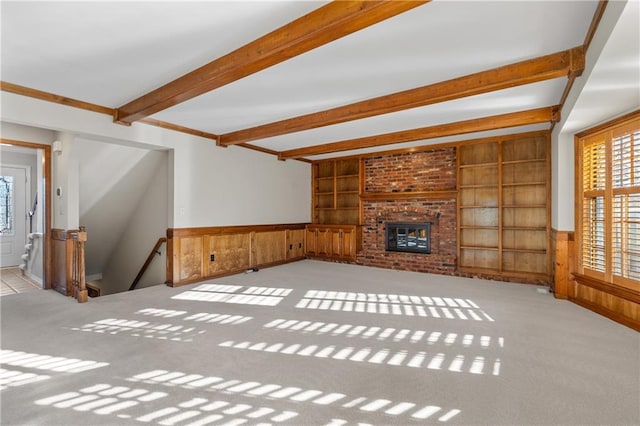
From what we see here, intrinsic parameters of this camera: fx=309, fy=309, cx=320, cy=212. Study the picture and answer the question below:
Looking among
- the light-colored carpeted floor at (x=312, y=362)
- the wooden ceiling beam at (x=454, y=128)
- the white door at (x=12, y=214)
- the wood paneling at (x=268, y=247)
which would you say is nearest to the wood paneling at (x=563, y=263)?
the light-colored carpeted floor at (x=312, y=362)

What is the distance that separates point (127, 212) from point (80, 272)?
92.0 inches

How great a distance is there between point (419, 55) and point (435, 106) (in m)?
1.46

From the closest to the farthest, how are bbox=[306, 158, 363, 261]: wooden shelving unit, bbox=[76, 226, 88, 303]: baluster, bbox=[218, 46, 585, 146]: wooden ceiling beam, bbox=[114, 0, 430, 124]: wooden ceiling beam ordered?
bbox=[114, 0, 430, 124]: wooden ceiling beam, bbox=[218, 46, 585, 146]: wooden ceiling beam, bbox=[76, 226, 88, 303]: baluster, bbox=[306, 158, 363, 261]: wooden shelving unit

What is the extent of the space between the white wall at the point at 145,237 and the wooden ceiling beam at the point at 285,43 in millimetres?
2363

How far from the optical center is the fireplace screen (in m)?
6.48

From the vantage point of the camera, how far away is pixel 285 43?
2355 mm

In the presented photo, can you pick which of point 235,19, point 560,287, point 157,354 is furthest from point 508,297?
point 235,19

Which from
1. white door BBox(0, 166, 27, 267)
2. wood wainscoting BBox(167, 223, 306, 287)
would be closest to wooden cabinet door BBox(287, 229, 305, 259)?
wood wainscoting BBox(167, 223, 306, 287)

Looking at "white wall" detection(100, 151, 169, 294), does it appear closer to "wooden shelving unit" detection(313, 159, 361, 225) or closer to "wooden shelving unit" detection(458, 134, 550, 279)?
"wooden shelving unit" detection(313, 159, 361, 225)

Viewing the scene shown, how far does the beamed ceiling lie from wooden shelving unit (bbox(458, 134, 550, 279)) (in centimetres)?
136

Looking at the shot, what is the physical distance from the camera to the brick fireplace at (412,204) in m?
6.25

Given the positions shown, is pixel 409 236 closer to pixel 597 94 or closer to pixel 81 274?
pixel 597 94

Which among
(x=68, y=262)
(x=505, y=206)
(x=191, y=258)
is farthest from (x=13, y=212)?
(x=505, y=206)

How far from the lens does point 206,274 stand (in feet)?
18.1
